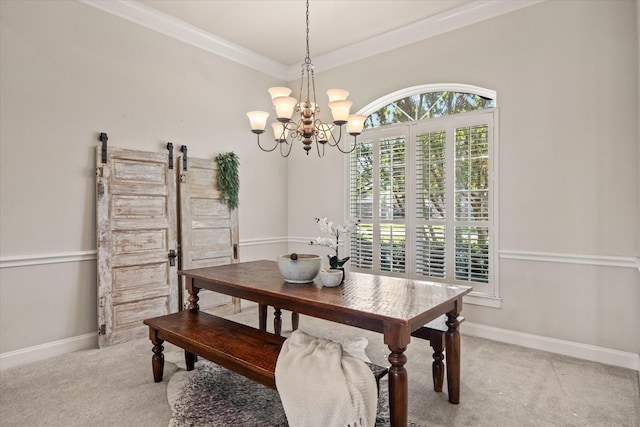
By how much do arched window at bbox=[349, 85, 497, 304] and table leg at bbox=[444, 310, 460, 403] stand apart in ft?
4.82

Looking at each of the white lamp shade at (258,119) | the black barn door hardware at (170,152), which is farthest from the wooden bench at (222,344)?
the black barn door hardware at (170,152)

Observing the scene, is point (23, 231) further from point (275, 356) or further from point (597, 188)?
point (597, 188)

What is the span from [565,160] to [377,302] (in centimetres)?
230

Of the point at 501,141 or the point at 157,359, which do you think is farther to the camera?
the point at 501,141

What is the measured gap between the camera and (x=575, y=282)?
3.19 meters

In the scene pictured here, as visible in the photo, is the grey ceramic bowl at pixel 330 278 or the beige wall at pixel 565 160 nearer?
the grey ceramic bowl at pixel 330 278

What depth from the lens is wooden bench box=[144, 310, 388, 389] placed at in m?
2.04

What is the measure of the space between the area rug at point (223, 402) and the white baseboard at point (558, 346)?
4.80 ft

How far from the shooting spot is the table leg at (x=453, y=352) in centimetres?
235

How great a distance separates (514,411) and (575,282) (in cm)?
145

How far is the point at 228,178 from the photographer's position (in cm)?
445

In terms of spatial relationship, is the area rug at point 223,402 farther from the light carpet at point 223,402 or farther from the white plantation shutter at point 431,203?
the white plantation shutter at point 431,203

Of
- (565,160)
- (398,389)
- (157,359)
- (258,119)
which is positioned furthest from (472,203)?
(157,359)

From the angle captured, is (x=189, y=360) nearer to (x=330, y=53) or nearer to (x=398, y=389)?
(x=398, y=389)
